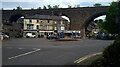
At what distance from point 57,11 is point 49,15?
4.73 meters

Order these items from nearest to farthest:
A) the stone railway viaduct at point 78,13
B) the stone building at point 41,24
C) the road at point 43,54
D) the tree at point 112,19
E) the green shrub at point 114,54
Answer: the green shrub at point 114,54 → the road at point 43,54 → the tree at point 112,19 → the stone railway viaduct at point 78,13 → the stone building at point 41,24

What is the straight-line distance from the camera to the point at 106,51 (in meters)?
8.62

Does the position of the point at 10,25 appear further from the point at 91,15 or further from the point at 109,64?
the point at 109,64

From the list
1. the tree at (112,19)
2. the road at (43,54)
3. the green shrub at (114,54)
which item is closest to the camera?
the green shrub at (114,54)

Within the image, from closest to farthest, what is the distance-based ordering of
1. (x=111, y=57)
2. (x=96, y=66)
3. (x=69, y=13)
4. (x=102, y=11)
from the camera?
1. (x=111, y=57)
2. (x=96, y=66)
3. (x=102, y=11)
4. (x=69, y=13)

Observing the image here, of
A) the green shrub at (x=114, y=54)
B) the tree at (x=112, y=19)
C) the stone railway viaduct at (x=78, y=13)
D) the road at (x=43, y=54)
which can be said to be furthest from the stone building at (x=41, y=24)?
the green shrub at (x=114, y=54)

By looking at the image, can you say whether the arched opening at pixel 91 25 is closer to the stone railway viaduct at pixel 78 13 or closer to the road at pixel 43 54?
the stone railway viaduct at pixel 78 13

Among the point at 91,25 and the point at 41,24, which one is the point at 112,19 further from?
the point at 91,25

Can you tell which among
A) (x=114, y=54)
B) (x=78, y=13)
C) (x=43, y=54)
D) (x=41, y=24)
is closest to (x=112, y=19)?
(x=78, y=13)

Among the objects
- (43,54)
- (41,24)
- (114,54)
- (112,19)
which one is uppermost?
(112,19)

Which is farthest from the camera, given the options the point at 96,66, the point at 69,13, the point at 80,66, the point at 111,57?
the point at 69,13

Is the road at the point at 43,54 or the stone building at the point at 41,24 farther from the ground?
the stone building at the point at 41,24

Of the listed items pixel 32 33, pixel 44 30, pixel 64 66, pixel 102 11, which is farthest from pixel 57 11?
pixel 64 66

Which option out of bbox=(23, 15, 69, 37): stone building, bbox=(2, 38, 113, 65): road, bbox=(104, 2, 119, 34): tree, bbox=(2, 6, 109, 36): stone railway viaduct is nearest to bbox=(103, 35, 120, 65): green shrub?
bbox=(2, 38, 113, 65): road
